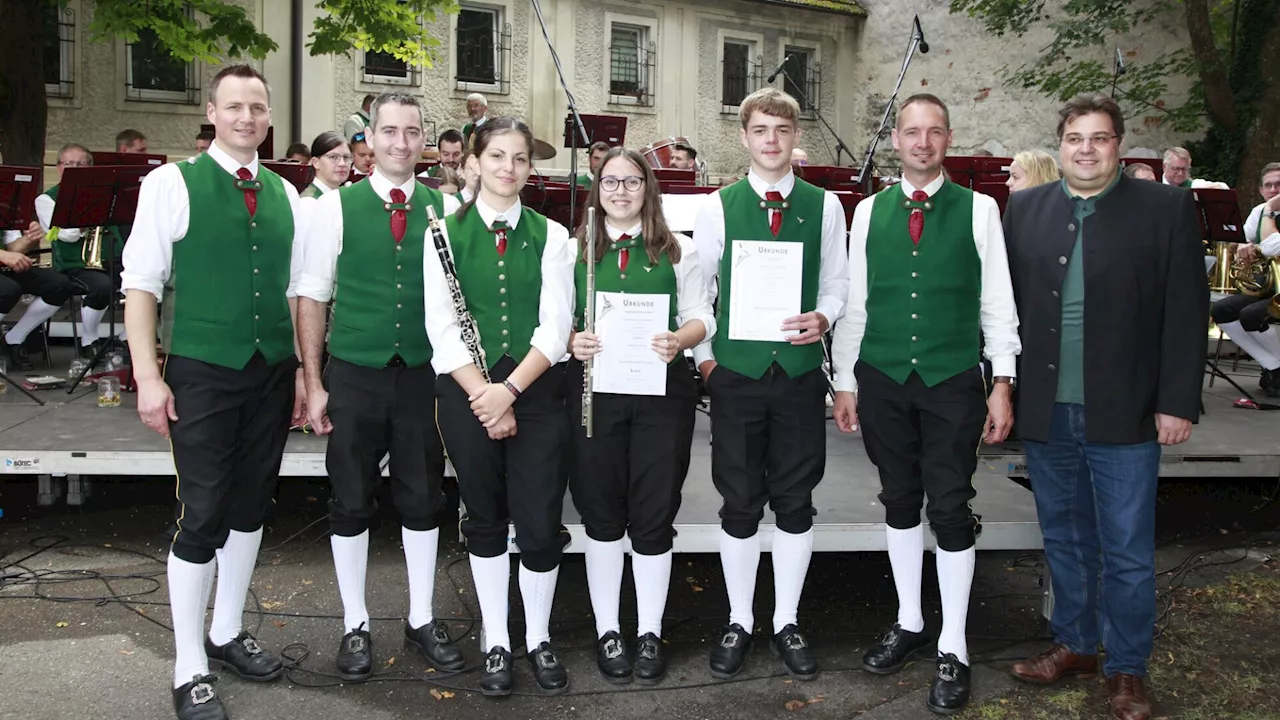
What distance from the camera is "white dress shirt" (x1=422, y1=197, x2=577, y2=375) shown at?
3.83 metres

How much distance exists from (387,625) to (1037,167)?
12.5 ft

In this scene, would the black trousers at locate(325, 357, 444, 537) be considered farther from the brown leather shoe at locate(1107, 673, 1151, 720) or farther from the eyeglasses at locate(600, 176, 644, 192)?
the brown leather shoe at locate(1107, 673, 1151, 720)

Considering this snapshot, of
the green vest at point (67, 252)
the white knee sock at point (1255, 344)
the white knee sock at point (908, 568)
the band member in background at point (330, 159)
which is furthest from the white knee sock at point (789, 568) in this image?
the green vest at point (67, 252)

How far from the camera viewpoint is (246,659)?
414 cm

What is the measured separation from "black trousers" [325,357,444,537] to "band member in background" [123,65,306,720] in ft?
0.77

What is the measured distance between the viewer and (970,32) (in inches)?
799

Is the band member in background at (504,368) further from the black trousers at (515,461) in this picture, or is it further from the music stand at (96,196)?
the music stand at (96,196)

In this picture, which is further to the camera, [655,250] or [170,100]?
[170,100]

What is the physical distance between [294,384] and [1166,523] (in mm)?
5072

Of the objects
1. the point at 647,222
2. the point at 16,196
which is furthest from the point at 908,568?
the point at 16,196

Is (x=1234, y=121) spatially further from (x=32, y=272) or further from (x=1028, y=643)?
(x=32, y=272)

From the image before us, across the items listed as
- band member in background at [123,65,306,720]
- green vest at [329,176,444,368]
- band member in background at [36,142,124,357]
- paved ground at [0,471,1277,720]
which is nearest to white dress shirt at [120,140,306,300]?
band member in background at [123,65,306,720]

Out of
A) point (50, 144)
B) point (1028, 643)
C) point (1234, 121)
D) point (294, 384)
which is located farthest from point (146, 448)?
point (1234, 121)

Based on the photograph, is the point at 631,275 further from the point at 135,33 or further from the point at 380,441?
the point at 135,33
